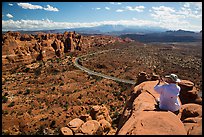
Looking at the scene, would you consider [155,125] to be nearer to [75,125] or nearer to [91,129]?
[91,129]

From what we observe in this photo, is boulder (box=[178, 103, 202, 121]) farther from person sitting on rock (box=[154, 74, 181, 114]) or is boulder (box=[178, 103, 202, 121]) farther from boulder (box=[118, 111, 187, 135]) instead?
boulder (box=[118, 111, 187, 135])

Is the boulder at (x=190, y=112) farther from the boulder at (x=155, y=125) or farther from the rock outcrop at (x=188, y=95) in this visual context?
the rock outcrop at (x=188, y=95)

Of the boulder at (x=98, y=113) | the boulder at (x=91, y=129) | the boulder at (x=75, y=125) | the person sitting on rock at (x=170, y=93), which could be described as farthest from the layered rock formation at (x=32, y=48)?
the person sitting on rock at (x=170, y=93)

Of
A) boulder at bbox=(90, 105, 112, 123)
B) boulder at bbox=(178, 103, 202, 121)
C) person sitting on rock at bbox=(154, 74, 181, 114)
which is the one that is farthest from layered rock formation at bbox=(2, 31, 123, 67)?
person sitting on rock at bbox=(154, 74, 181, 114)

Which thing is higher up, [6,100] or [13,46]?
[13,46]

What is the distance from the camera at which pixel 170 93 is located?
8.29 metres

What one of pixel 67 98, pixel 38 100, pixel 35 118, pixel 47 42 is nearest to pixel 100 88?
pixel 67 98

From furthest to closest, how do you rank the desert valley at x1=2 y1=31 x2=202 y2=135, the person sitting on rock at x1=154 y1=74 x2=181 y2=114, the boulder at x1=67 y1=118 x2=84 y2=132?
the boulder at x1=67 y1=118 x2=84 y2=132 < the desert valley at x1=2 y1=31 x2=202 y2=135 < the person sitting on rock at x1=154 y1=74 x2=181 y2=114

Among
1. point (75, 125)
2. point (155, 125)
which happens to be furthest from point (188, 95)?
point (75, 125)

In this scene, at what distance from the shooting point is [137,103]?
982cm

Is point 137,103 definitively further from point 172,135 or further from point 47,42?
point 47,42

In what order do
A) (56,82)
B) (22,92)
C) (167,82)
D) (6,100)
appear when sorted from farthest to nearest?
(56,82)
(22,92)
(6,100)
(167,82)

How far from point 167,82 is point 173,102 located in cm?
76

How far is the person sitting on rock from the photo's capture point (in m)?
8.24
